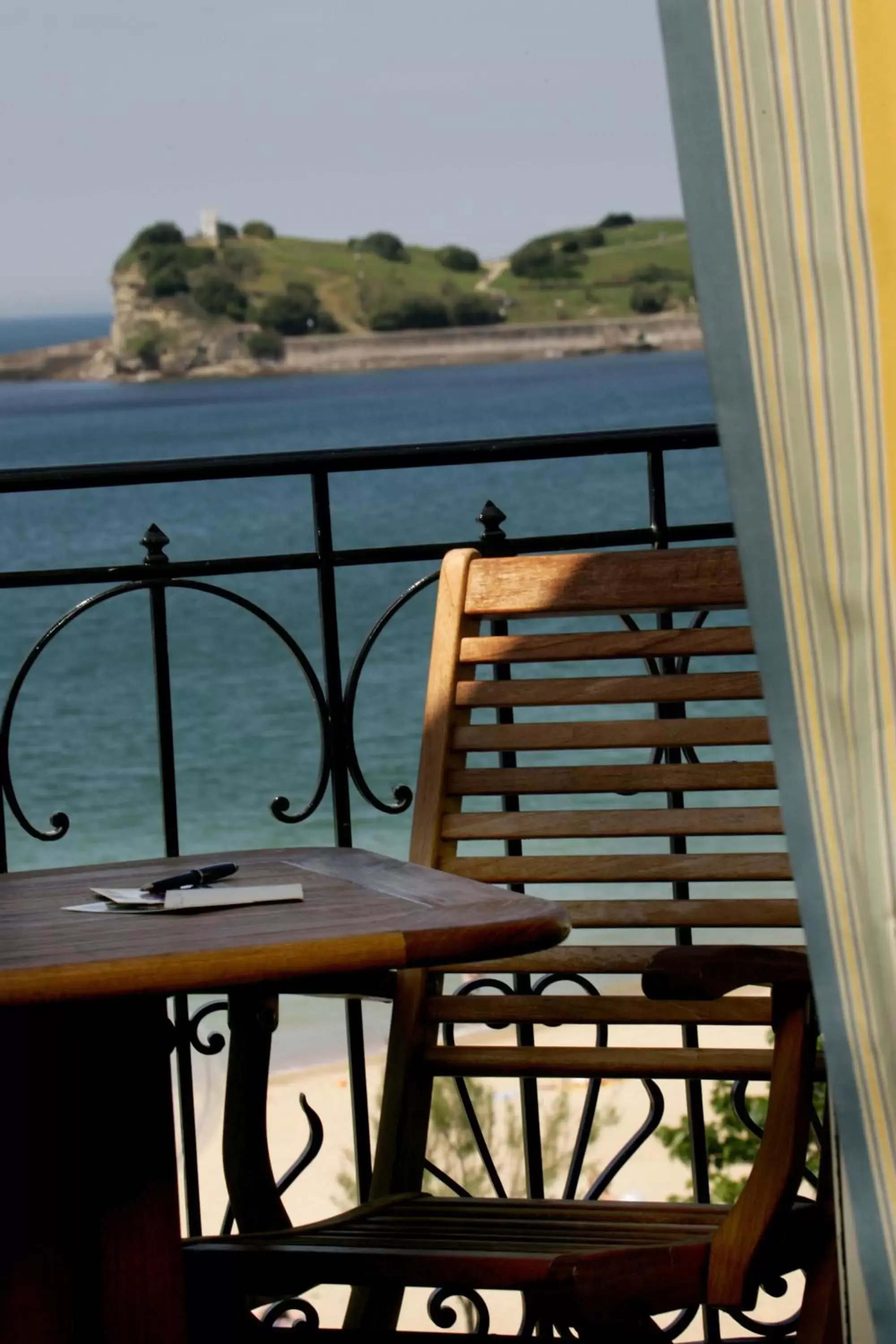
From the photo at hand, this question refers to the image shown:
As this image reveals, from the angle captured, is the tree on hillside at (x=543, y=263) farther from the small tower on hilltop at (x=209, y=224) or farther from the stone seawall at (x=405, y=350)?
the small tower on hilltop at (x=209, y=224)

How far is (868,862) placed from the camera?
3.30 feet

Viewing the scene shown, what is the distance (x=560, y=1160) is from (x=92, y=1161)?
6014 mm

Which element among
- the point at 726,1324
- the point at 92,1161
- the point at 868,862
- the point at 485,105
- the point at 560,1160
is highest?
the point at 485,105

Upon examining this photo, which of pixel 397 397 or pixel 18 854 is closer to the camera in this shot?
pixel 18 854

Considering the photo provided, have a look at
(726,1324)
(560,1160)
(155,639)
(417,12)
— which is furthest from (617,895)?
(417,12)

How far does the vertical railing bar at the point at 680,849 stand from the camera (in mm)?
2309

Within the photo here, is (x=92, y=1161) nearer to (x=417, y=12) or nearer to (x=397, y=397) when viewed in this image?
(x=417, y=12)

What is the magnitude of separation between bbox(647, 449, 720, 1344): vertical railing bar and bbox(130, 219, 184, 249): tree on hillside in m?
36.7

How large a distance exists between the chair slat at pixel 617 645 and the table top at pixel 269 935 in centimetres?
49

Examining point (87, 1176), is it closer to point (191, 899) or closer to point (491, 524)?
point (191, 899)

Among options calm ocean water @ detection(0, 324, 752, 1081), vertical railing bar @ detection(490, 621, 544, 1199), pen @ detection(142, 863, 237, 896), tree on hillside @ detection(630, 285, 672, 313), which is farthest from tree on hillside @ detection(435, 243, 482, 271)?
pen @ detection(142, 863, 237, 896)

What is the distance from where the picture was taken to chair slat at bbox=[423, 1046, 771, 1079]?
1.98 meters

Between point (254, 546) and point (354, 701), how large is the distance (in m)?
27.0

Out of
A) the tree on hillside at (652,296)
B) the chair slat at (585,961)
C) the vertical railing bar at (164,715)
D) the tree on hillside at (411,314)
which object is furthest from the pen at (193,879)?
the tree on hillside at (652,296)
